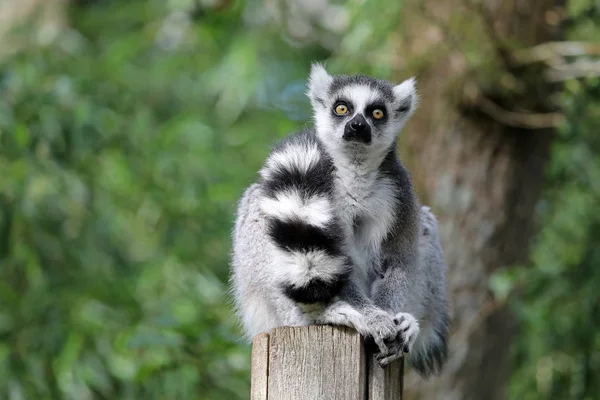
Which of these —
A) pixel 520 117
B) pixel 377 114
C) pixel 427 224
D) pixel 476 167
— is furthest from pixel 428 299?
pixel 520 117

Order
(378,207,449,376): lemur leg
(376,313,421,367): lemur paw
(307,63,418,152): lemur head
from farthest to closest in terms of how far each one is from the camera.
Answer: (378,207,449,376): lemur leg → (307,63,418,152): lemur head → (376,313,421,367): lemur paw

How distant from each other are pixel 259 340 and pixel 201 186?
4126 millimetres

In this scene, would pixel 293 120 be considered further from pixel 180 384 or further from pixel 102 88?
pixel 180 384

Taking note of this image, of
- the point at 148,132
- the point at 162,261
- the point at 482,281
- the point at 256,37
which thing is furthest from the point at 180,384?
the point at 256,37

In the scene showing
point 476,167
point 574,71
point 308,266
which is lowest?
point 308,266

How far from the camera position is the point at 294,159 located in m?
3.00

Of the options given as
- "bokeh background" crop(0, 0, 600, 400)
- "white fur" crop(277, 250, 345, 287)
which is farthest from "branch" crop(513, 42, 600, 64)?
"white fur" crop(277, 250, 345, 287)

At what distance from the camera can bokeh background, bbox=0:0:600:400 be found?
514cm

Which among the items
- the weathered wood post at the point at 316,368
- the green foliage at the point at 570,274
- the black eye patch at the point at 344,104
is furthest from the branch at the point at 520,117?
the weathered wood post at the point at 316,368

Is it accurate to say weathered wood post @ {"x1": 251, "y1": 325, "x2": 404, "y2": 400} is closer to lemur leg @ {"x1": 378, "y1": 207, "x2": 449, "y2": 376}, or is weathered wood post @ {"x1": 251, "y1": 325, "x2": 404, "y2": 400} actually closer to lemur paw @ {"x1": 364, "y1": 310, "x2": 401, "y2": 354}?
lemur paw @ {"x1": 364, "y1": 310, "x2": 401, "y2": 354}

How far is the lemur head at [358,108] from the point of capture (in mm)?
3453

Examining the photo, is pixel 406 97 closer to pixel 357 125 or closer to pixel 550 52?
pixel 357 125

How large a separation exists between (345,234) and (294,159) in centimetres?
39

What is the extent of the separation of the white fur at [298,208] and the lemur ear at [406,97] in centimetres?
100
